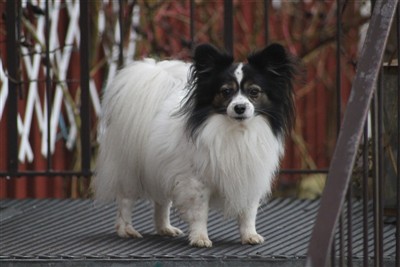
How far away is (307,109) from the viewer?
40.0 ft

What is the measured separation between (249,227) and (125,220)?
2.32 ft

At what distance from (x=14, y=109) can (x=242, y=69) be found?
6.28 ft

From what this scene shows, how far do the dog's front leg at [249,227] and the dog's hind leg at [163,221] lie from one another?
45 cm

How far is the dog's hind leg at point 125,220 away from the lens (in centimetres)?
615

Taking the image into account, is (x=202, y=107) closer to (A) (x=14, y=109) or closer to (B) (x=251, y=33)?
(A) (x=14, y=109)

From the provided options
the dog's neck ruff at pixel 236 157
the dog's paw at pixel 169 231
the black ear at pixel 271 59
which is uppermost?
the black ear at pixel 271 59

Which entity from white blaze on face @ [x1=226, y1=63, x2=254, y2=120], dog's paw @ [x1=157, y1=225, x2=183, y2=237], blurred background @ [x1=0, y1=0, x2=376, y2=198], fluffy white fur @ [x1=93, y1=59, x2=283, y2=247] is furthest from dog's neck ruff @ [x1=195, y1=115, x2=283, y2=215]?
blurred background @ [x1=0, y1=0, x2=376, y2=198]

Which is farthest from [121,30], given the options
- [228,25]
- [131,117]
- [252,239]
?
[252,239]

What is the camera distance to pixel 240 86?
5621 mm

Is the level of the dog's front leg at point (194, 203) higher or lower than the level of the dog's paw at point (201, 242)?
higher

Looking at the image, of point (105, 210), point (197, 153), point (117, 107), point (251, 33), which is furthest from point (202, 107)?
point (251, 33)

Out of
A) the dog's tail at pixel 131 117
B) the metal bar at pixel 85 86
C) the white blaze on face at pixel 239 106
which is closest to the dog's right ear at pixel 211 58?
the white blaze on face at pixel 239 106

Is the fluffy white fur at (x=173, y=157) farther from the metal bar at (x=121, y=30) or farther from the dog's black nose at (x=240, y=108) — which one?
the metal bar at (x=121, y=30)

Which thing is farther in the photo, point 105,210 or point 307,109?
point 307,109
